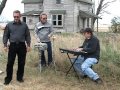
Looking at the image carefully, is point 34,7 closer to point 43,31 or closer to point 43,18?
point 43,31

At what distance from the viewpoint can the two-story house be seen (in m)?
41.6

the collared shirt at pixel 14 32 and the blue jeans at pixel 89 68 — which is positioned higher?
the collared shirt at pixel 14 32

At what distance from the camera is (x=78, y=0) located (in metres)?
43.2

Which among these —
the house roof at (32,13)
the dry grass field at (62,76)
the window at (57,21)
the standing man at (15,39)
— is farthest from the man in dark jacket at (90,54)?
the house roof at (32,13)

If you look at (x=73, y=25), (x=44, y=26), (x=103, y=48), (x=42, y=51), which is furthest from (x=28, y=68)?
(x=73, y=25)

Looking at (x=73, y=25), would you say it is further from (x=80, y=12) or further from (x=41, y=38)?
(x=41, y=38)

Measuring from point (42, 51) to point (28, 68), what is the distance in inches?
29.7

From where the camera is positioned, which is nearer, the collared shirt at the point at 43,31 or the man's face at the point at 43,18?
the man's face at the point at 43,18

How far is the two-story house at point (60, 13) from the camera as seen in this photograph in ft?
136

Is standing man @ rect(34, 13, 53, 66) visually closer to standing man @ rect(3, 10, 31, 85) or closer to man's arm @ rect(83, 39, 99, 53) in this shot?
standing man @ rect(3, 10, 31, 85)

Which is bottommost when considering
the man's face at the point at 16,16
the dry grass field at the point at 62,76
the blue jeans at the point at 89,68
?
the dry grass field at the point at 62,76

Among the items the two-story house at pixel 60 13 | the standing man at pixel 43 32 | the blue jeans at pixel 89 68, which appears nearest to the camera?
the blue jeans at pixel 89 68

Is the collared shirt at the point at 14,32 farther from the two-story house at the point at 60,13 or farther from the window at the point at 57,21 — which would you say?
the window at the point at 57,21

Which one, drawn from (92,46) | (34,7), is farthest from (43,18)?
(34,7)
